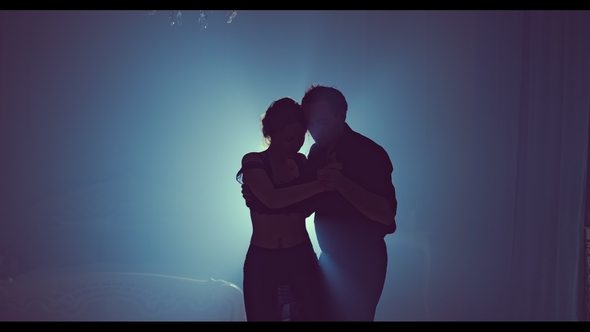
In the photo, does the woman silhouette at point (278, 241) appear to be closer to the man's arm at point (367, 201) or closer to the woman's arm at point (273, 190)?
the woman's arm at point (273, 190)

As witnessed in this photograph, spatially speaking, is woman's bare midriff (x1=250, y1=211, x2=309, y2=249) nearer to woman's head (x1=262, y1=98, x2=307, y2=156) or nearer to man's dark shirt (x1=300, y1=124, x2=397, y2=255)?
man's dark shirt (x1=300, y1=124, x2=397, y2=255)

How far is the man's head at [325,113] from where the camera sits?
1996 millimetres

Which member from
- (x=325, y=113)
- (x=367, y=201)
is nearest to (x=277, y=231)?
(x=367, y=201)

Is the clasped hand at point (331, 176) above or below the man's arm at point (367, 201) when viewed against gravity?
above

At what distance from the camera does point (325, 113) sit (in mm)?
1993

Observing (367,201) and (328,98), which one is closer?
(367,201)

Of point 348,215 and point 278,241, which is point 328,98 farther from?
point 278,241

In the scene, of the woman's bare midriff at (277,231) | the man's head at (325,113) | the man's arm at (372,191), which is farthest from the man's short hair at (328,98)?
the woman's bare midriff at (277,231)

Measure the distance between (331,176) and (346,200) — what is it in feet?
0.62

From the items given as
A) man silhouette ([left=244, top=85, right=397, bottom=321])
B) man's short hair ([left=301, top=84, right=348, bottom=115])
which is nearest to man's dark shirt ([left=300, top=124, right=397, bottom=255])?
man silhouette ([left=244, top=85, right=397, bottom=321])

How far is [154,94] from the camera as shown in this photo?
3082mm

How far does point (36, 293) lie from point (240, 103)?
1.69 metres

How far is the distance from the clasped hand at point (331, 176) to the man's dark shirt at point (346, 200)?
0.32ft

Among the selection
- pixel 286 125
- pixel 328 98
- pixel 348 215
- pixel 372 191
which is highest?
pixel 328 98
